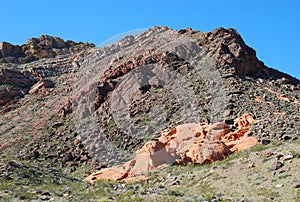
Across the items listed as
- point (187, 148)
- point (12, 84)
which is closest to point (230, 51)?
point (187, 148)

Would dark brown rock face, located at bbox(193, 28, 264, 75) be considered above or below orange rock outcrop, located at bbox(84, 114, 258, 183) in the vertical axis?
above

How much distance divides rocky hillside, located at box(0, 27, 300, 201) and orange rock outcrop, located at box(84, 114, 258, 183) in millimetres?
956

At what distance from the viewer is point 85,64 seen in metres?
56.8

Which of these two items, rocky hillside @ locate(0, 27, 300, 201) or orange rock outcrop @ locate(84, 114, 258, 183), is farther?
orange rock outcrop @ locate(84, 114, 258, 183)

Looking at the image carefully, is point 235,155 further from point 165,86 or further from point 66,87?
point 66,87

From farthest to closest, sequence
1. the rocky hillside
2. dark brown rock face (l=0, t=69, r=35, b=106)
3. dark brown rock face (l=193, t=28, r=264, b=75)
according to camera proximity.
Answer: dark brown rock face (l=0, t=69, r=35, b=106) → dark brown rock face (l=193, t=28, r=264, b=75) → the rocky hillside

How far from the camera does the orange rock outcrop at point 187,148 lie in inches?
949

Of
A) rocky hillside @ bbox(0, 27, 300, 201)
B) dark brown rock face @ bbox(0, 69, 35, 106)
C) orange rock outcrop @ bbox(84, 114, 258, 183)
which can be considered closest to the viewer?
rocky hillside @ bbox(0, 27, 300, 201)

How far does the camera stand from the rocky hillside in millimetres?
18672

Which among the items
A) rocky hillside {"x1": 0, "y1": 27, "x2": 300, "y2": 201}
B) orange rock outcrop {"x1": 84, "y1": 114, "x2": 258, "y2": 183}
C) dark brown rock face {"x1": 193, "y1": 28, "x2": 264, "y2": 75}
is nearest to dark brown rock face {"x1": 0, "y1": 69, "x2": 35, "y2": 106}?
rocky hillside {"x1": 0, "y1": 27, "x2": 300, "y2": 201}

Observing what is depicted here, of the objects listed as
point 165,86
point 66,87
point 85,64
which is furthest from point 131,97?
point 85,64

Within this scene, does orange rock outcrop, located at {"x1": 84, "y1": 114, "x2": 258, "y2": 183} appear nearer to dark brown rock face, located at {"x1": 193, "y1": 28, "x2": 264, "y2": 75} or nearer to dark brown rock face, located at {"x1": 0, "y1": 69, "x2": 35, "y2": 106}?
dark brown rock face, located at {"x1": 193, "y1": 28, "x2": 264, "y2": 75}

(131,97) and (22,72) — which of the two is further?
(22,72)

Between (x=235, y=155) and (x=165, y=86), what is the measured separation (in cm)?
1681
